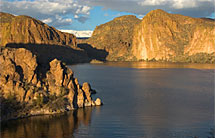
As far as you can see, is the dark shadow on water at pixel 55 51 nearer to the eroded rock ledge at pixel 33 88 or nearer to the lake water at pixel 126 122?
the eroded rock ledge at pixel 33 88

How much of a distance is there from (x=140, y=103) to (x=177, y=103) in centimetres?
600

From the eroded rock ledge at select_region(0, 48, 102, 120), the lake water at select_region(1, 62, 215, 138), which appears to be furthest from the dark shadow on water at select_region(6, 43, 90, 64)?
the lake water at select_region(1, 62, 215, 138)

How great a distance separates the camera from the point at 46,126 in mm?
31141

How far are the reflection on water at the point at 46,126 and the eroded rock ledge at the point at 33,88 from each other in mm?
1476

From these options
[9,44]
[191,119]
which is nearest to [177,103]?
[191,119]

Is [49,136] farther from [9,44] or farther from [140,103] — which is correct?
[9,44]

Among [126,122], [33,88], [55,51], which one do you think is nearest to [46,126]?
[33,88]

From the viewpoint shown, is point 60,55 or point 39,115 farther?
point 60,55

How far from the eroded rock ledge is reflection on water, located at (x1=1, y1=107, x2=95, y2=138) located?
4.84 ft

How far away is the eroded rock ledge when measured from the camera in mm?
34062

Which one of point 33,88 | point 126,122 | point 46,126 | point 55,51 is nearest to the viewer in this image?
point 46,126

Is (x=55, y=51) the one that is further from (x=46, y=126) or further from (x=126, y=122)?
(x=126, y=122)

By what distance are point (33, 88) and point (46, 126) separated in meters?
6.75

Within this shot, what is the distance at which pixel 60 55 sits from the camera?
186 meters
